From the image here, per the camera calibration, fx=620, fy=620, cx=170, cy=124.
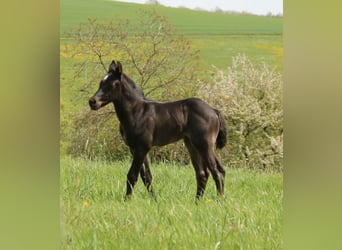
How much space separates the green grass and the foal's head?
0.40 metres

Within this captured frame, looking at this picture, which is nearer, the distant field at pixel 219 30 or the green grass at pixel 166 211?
the green grass at pixel 166 211

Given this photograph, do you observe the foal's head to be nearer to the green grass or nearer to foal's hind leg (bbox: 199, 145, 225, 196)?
the green grass

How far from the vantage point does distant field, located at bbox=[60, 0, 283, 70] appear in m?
3.71

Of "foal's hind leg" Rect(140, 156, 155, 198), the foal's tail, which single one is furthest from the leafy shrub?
"foal's hind leg" Rect(140, 156, 155, 198)

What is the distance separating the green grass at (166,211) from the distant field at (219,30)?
0.74 meters

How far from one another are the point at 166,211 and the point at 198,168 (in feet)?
1.07

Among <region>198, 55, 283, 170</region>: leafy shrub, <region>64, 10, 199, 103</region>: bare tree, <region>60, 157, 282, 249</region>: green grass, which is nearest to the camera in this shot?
<region>60, 157, 282, 249</region>: green grass

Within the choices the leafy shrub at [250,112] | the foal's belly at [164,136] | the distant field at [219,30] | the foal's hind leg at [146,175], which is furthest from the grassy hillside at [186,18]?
the foal's hind leg at [146,175]

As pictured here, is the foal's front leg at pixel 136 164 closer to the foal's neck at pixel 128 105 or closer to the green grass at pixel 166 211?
the green grass at pixel 166 211

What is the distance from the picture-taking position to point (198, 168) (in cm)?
376

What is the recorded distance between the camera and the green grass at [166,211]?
342 centimetres

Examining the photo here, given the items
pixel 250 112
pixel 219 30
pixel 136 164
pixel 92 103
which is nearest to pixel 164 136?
pixel 136 164

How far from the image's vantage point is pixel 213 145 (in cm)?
375
